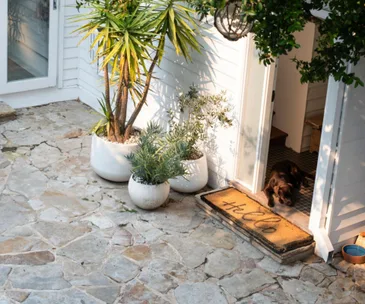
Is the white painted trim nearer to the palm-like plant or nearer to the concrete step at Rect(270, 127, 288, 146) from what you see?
the palm-like plant

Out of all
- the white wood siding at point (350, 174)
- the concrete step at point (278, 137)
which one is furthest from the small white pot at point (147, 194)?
the concrete step at point (278, 137)

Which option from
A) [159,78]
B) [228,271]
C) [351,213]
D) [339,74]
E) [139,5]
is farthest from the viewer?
[159,78]

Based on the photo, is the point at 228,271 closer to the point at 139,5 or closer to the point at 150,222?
the point at 150,222

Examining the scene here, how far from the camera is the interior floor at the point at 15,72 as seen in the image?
9.19m

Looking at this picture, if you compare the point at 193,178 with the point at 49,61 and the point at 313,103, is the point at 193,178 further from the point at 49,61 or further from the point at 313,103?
the point at 49,61

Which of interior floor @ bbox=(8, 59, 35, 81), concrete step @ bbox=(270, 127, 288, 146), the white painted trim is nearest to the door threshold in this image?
the white painted trim

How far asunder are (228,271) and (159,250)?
25.4 inches

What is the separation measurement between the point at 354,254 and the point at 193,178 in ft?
5.75

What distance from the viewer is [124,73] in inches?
287

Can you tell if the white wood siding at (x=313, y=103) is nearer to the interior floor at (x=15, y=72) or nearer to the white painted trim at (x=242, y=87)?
the white painted trim at (x=242, y=87)

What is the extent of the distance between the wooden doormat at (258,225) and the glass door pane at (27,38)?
3.34 m

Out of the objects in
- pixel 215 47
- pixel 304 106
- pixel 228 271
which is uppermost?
pixel 215 47

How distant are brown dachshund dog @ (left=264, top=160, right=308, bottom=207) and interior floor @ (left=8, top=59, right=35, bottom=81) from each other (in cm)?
380

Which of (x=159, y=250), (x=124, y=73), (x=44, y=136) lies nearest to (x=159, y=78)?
(x=124, y=73)
